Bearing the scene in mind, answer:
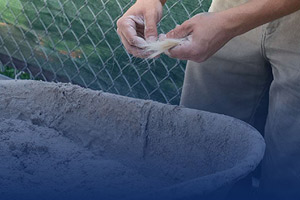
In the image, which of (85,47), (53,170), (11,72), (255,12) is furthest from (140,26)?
(11,72)

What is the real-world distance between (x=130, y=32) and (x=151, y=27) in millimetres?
60

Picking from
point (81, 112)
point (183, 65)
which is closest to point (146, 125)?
point (81, 112)

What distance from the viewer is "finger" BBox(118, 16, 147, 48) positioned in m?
1.48

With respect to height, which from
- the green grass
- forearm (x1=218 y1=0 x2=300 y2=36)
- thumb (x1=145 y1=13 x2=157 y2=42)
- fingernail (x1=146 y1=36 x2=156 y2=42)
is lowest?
the green grass

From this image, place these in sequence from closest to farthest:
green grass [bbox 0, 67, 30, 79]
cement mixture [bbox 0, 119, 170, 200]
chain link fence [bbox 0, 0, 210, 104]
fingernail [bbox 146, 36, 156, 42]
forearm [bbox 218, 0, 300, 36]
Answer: cement mixture [bbox 0, 119, 170, 200] < forearm [bbox 218, 0, 300, 36] < fingernail [bbox 146, 36, 156, 42] < chain link fence [bbox 0, 0, 210, 104] < green grass [bbox 0, 67, 30, 79]

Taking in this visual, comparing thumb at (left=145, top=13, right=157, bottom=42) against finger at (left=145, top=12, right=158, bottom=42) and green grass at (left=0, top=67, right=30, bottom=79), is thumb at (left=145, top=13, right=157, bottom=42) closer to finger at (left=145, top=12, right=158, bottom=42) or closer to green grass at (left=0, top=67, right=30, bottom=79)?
finger at (left=145, top=12, right=158, bottom=42)

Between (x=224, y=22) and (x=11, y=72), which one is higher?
(x=224, y=22)

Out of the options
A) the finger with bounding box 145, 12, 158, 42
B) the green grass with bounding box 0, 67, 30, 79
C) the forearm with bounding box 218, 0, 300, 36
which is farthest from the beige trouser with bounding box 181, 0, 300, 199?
the green grass with bounding box 0, 67, 30, 79

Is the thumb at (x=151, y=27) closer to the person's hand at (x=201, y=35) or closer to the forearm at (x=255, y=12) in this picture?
the person's hand at (x=201, y=35)

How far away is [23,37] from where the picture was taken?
3398 millimetres

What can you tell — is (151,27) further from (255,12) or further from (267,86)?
(267,86)

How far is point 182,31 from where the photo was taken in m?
1.41

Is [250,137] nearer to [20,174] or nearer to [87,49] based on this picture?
[20,174]

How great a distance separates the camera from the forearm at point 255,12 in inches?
53.7
